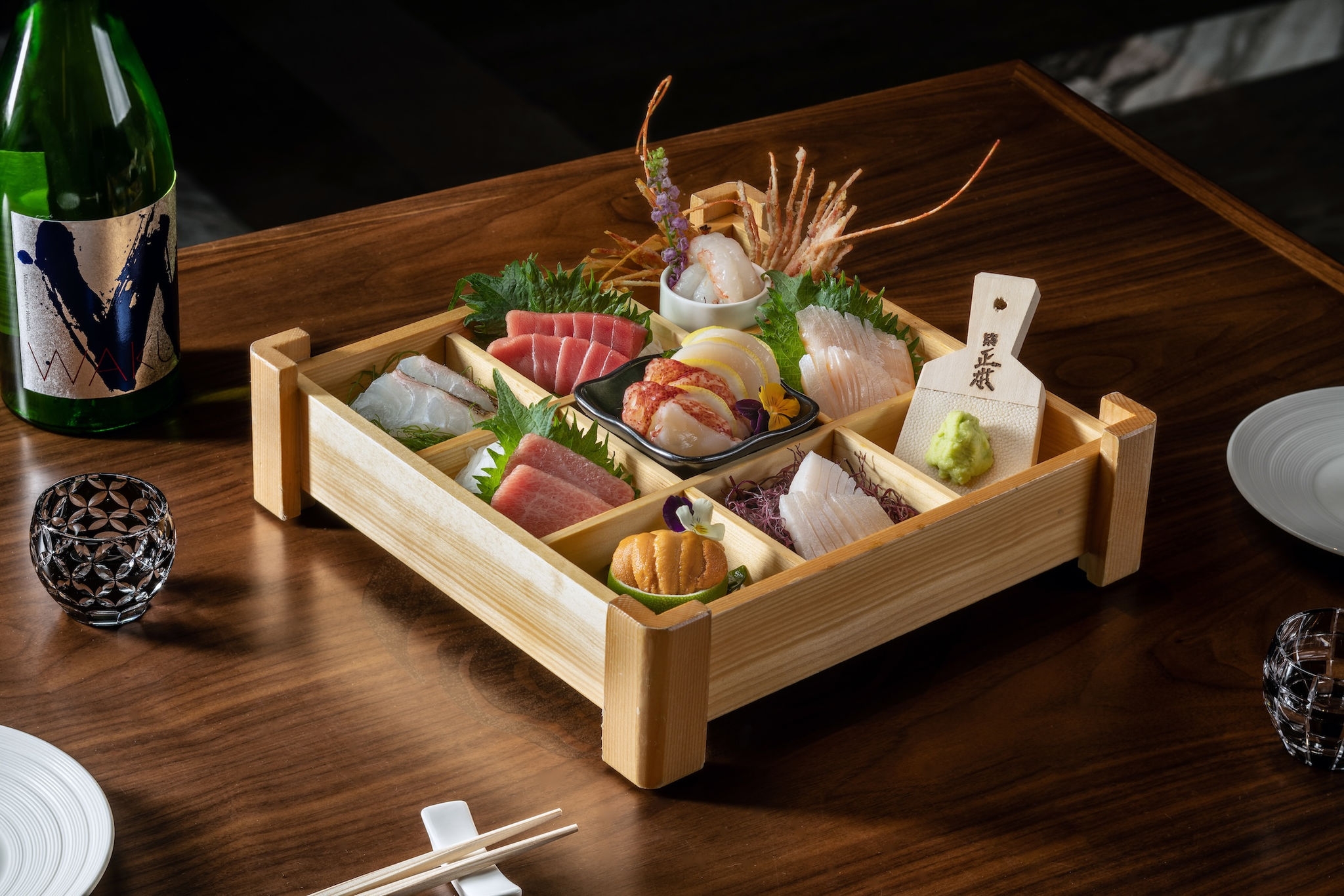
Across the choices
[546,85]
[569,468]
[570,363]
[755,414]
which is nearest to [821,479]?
[755,414]

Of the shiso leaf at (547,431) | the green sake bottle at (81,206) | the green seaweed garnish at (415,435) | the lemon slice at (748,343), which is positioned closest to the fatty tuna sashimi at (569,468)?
the shiso leaf at (547,431)

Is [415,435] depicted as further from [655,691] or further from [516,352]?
[655,691]

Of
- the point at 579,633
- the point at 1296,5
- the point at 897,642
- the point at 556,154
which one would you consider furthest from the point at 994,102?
the point at 1296,5

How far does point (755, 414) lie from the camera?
1.61m

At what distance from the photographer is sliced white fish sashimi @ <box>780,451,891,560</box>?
145 cm

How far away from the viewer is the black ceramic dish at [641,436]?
1.53 meters

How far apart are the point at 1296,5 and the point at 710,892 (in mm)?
5342

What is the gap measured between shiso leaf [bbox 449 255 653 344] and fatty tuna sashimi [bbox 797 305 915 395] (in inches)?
7.4

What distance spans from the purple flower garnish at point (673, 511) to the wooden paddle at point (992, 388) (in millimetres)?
266

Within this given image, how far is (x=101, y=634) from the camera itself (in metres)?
1.48

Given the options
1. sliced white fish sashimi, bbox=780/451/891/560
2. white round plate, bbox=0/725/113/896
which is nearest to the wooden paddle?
sliced white fish sashimi, bbox=780/451/891/560

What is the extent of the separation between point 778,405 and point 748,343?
102 mm

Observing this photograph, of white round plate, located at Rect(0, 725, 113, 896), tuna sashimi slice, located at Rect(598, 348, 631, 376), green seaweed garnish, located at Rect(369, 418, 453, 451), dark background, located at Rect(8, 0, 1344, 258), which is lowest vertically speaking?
dark background, located at Rect(8, 0, 1344, 258)

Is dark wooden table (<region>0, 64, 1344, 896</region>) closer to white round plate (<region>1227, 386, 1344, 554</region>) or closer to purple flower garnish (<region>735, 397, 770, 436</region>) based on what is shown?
white round plate (<region>1227, 386, 1344, 554</region>)
